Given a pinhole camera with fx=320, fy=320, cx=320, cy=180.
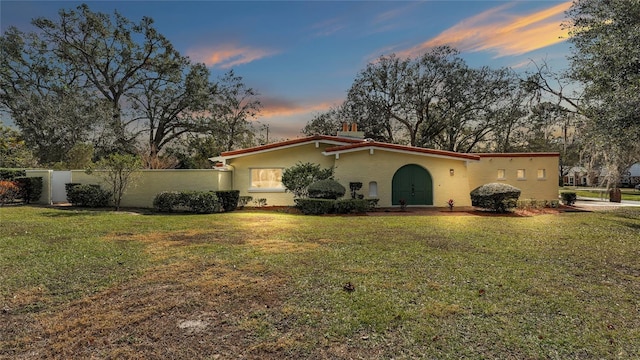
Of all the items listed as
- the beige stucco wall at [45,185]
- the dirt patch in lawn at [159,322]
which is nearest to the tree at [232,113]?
the beige stucco wall at [45,185]

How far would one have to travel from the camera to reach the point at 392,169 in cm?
1708

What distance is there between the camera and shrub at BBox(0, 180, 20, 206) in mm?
15381

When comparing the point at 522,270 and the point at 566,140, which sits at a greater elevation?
the point at 566,140

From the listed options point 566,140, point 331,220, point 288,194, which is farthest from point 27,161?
point 566,140

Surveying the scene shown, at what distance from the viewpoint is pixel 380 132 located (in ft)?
111

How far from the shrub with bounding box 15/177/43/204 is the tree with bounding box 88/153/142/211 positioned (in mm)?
3694

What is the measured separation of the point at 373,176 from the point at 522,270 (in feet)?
37.4

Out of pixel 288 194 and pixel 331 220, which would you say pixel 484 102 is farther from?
pixel 331 220

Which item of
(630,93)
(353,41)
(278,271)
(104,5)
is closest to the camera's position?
(278,271)

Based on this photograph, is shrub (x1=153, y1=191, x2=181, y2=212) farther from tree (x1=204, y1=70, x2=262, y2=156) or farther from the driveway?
the driveway

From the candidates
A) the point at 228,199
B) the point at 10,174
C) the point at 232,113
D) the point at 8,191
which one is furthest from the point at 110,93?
the point at 228,199

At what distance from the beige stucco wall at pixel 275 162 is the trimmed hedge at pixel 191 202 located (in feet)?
11.7

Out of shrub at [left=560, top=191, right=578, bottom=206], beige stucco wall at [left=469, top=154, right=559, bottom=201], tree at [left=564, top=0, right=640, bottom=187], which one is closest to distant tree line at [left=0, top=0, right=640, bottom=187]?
beige stucco wall at [left=469, top=154, right=559, bottom=201]

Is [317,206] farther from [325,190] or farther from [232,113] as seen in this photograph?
[232,113]
